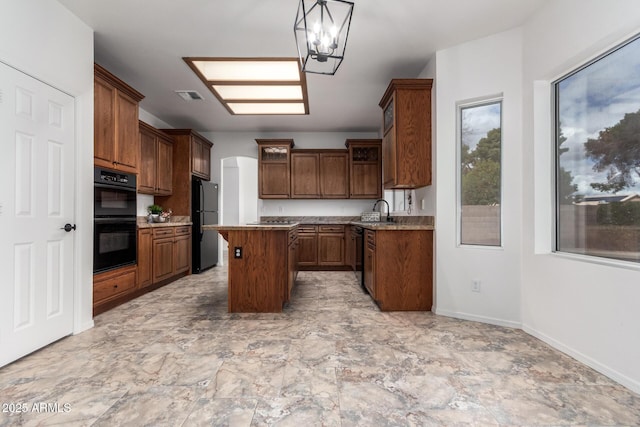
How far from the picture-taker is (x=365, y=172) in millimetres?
5863

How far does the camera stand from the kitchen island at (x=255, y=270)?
3.21 metres

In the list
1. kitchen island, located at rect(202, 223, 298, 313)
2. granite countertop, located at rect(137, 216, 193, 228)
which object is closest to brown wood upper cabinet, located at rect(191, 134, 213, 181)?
granite countertop, located at rect(137, 216, 193, 228)

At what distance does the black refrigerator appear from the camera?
5.26 meters

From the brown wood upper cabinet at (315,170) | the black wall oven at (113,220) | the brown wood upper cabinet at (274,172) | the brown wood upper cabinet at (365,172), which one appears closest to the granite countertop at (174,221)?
the black wall oven at (113,220)

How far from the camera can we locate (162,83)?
12.7 ft

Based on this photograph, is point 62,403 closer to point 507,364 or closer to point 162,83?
point 507,364

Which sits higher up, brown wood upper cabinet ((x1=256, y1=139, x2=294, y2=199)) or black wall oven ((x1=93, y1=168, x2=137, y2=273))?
brown wood upper cabinet ((x1=256, y1=139, x2=294, y2=199))

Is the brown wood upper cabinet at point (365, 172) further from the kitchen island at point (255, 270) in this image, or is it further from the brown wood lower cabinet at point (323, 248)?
the kitchen island at point (255, 270)

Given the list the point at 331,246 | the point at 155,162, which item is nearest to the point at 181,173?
the point at 155,162

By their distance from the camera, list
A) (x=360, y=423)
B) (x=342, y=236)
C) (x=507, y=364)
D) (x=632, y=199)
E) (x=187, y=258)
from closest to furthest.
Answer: (x=360, y=423)
(x=632, y=199)
(x=507, y=364)
(x=187, y=258)
(x=342, y=236)

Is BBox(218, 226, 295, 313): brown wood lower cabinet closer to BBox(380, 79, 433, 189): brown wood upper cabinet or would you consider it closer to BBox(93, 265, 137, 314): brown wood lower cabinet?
BBox(93, 265, 137, 314): brown wood lower cabinet

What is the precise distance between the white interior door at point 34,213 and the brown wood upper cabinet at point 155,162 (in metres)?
1.74

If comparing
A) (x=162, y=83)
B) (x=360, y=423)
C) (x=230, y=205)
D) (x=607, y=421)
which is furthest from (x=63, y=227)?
(x=230, y=205)

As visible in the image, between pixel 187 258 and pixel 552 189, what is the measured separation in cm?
506
